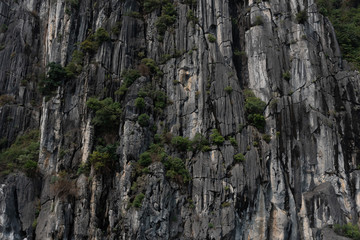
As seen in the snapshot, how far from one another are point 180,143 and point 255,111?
6.89 m

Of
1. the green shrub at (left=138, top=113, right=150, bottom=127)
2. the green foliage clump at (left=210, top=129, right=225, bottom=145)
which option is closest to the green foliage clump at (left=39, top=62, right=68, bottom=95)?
the green shrub at (left=138, top=113, right=150, bottom=127)

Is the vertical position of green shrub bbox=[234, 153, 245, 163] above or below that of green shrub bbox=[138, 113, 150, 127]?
below

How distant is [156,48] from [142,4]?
595 centimetres

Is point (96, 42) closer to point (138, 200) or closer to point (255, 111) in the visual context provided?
point (255, 111)

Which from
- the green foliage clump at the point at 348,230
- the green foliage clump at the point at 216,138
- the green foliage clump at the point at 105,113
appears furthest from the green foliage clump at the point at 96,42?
the green foliage clump at the point at 348,230

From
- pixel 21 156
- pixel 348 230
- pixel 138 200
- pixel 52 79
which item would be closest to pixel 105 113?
pixel 52 79

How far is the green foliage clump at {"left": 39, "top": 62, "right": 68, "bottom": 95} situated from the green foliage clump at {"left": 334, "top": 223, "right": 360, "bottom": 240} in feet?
80.4

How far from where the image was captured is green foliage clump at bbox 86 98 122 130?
31.0 metres

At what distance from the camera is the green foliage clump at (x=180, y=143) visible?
100ft

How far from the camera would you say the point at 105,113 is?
102 feet

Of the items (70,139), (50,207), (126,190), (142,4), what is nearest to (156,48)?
(142,4)

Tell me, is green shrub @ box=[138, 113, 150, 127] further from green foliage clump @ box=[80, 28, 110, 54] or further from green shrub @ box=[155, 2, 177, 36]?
green shrub @ box=[155, 2, 177, 36]

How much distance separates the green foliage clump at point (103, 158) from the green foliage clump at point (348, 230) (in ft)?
54.6

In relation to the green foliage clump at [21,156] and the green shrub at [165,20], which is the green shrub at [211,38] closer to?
the green shrub at [165,20]
